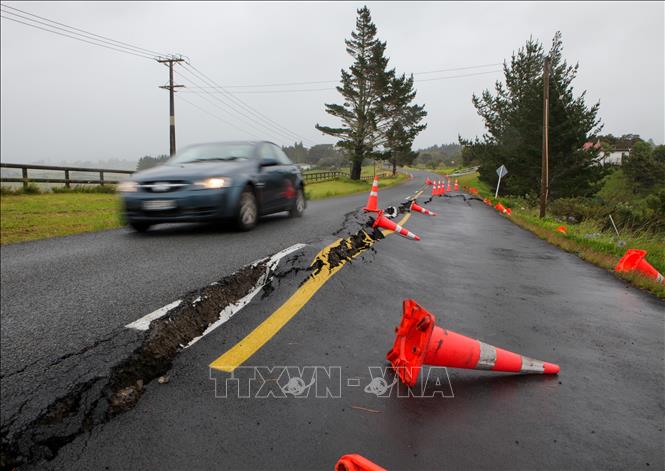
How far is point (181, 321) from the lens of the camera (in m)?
2.86

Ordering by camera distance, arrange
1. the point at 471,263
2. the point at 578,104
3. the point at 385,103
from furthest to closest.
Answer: the point at 385,103
the point at 578,104
the point at 471,263

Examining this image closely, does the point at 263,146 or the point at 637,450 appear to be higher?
the point at 263,146

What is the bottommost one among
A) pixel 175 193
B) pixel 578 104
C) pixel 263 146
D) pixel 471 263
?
pixel 471 263

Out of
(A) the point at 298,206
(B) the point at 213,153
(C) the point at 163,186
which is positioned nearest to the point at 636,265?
(A) the point at 298,206

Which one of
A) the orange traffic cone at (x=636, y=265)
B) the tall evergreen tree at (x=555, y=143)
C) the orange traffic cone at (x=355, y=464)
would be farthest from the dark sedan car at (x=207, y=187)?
the tall evergreen tree at (x=555, y=143)

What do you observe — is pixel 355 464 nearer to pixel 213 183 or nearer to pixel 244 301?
pixel 244 301

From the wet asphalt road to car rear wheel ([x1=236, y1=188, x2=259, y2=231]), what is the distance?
8.60 feet

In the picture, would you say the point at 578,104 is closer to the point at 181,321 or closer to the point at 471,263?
the point at 471,263

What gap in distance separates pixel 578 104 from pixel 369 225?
25.8m

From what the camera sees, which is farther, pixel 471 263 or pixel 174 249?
pixel 471 263

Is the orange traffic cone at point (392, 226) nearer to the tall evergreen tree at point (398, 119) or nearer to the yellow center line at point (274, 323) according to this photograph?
the yellow center line at point (274, 323)

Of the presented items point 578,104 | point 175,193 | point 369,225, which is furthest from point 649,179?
point 175,193

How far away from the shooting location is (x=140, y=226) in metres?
6.42

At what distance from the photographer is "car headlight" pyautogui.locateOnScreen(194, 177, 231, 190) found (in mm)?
5775
